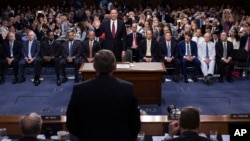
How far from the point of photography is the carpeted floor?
27.4ft

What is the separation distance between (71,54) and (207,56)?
317 centimetres

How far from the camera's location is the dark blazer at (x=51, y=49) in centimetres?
1073

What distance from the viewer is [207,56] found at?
35.2 ft

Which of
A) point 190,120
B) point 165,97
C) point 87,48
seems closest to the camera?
point 190,120

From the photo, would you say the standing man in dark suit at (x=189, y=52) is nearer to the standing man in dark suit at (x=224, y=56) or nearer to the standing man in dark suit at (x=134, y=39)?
the standing man in dark suit at (x=224, y=56)

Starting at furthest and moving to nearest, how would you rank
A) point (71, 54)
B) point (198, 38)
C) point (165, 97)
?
point (198, 38)
point (71, 54)
point (165, 97)

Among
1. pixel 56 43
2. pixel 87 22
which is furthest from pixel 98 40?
pixel 87 22

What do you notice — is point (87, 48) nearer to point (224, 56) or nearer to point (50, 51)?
point (50, 51)

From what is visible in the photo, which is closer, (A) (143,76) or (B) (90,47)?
(A) (143,76)

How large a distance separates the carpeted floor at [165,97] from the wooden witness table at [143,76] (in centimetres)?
19

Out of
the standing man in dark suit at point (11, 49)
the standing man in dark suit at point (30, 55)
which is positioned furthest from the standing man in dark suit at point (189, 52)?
the standing man in dark suit at point (11, 49)

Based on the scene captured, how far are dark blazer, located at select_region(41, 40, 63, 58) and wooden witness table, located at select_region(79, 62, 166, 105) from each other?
7.41 ft

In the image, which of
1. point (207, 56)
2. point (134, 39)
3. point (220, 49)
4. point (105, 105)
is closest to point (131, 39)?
point (134, 39)

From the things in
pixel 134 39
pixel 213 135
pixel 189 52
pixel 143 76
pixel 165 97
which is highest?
pixel 134 39
